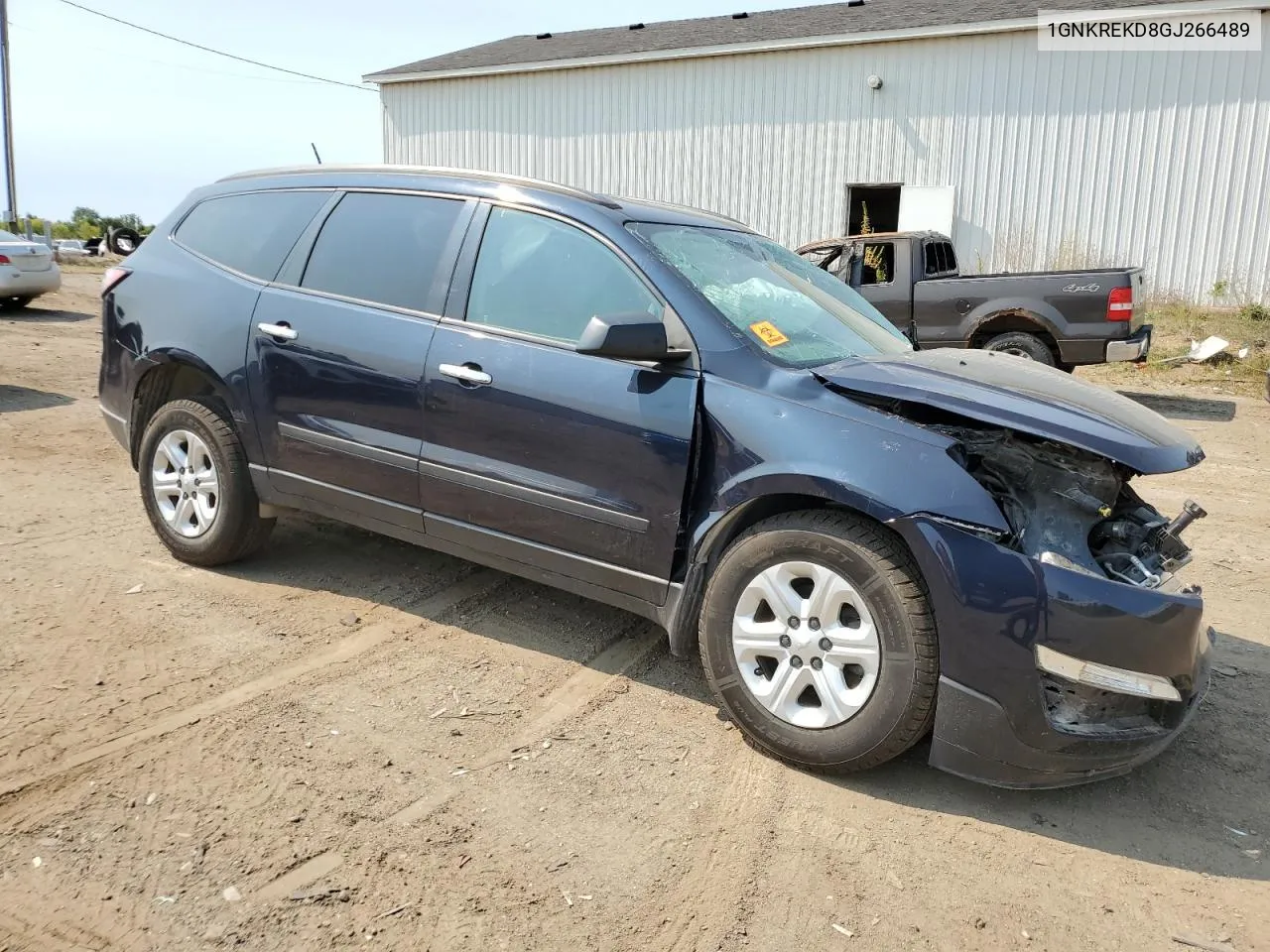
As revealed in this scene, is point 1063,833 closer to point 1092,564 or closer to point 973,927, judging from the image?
point 973,927

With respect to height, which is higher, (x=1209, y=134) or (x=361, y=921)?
(x=1209, y=134)

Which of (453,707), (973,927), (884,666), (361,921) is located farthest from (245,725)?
(973,927)

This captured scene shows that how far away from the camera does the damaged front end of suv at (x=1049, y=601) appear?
2.79 metres

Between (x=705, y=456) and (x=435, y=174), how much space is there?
1.85 m

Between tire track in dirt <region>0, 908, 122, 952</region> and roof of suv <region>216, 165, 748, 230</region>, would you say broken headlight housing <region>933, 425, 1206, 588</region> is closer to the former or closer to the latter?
roof of suv <region>216, 165, 748, 230</region>

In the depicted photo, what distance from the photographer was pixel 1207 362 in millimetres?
12531

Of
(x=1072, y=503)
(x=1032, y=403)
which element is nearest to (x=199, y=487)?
(x=1032, y=403)

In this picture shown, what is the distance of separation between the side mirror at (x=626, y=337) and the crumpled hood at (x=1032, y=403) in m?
0.57

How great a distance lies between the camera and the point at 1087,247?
53.4ft

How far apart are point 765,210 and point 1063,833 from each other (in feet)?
56.9

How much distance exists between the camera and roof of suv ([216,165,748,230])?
3811 millimetres

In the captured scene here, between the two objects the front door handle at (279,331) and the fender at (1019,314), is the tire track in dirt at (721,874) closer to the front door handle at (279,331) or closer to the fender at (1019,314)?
the front door handle at (279,331)

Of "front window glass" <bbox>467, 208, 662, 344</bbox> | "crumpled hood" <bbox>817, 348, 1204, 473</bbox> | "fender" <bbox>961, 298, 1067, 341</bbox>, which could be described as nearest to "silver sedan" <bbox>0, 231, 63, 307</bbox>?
"fender" <bbox>961, 298, 1067, 341</bbox>

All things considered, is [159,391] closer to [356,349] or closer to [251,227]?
[251,227]
